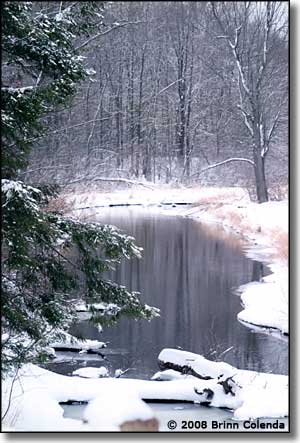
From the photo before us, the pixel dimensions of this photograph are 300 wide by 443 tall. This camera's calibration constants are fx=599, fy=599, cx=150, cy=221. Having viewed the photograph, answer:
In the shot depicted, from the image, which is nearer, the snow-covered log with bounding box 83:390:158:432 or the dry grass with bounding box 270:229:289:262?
the snow-covered log with bounding box 83:390:158:432

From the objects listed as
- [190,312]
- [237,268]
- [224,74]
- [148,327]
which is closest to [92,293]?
[224,74]

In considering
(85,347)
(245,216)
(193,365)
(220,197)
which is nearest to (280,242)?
(220,197)

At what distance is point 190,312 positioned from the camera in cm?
492

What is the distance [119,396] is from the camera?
8.73 feet

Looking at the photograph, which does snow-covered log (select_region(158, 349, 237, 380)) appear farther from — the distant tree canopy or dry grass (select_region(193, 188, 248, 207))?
the distant tree canopy

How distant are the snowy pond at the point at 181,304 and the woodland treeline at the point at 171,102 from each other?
438 mm

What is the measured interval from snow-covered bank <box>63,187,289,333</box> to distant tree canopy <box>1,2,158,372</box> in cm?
54

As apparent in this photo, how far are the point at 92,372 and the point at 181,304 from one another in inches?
40.7

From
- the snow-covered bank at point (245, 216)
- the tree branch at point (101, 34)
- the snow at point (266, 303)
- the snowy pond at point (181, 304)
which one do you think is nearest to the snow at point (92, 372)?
the snowy pond at point (181, 304)

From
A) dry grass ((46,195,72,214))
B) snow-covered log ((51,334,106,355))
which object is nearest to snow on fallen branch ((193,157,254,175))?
dry grass ((46,195,72,214))

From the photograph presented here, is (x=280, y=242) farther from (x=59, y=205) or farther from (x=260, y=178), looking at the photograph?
(x=59, y=205)

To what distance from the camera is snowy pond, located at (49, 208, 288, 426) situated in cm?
402

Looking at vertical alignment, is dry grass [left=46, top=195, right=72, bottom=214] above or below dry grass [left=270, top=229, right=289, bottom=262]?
above

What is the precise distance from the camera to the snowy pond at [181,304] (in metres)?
4.02
